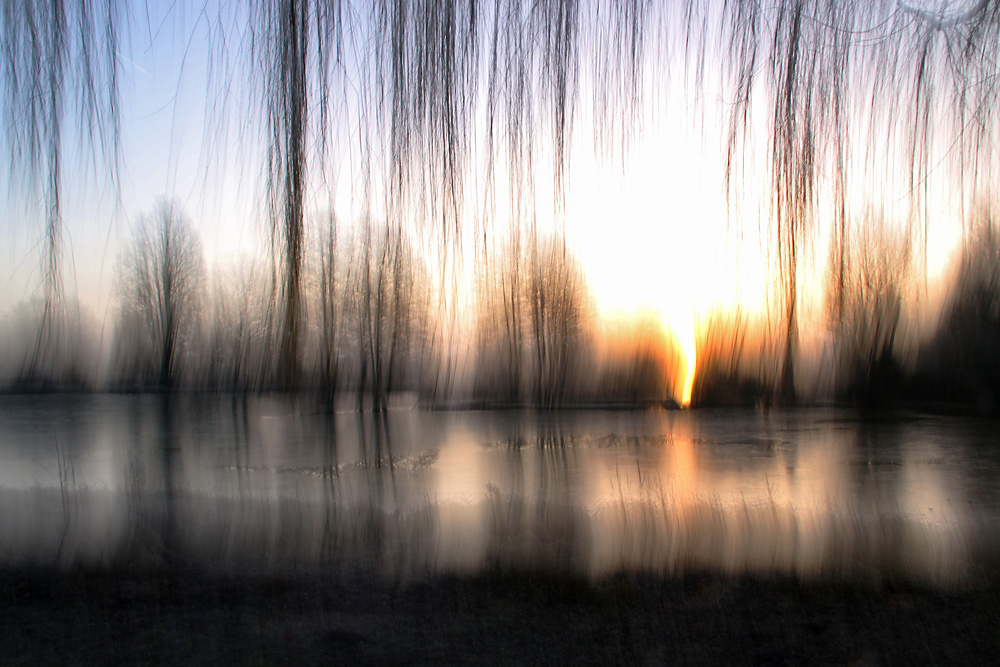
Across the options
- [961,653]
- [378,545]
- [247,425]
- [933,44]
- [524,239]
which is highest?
[933,44]

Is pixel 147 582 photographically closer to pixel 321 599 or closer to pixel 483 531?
pixel 321 599

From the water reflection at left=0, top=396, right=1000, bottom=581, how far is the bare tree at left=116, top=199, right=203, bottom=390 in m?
0.08

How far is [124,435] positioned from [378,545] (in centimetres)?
55

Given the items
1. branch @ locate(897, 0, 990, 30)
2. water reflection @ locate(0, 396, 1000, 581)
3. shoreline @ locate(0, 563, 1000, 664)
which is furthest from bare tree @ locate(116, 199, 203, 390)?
branch @ locate(897, 0, 990, 30)

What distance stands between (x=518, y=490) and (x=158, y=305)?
773 mm

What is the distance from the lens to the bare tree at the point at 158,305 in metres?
0.94

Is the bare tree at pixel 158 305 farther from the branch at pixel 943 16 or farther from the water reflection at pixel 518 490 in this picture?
the branch at pixel 943 16

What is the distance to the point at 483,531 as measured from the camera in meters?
1.02

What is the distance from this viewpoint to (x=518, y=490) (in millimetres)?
1042

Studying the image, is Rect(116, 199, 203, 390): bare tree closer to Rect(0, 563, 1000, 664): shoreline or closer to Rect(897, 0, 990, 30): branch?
Rect(0, 563, 1000, 664): shoreline

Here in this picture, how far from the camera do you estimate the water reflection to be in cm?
98

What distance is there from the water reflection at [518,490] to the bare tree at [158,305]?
0.08m

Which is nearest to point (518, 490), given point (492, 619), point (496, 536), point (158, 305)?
point (496, 536)

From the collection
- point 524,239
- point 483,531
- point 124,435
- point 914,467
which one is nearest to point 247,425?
point 124,435
